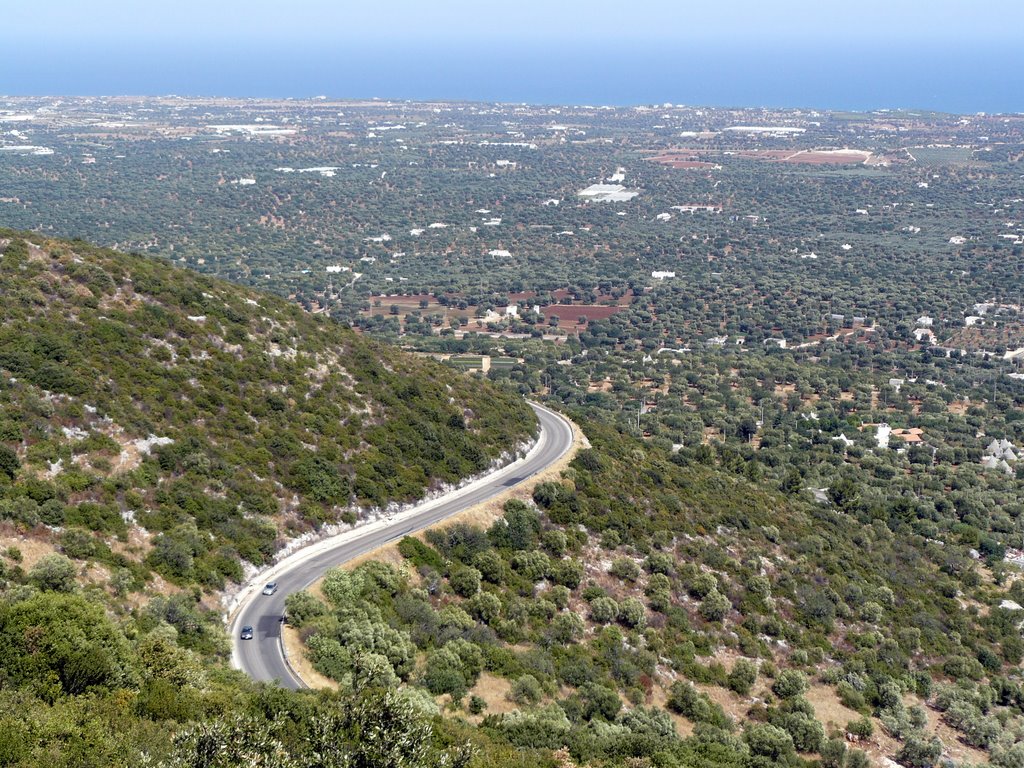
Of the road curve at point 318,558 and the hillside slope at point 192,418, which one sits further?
the hillside slope at point 192,418

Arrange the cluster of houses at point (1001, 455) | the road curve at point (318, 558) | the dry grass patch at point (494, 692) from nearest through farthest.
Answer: the road curve at point (318, 558) < the dry grass patch at point (494, 692) < the cluster of houses at point (1001, 455)

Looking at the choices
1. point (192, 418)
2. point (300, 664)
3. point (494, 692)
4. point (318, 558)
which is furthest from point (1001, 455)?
point (300, 664)

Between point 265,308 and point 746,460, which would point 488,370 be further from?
point 265,308

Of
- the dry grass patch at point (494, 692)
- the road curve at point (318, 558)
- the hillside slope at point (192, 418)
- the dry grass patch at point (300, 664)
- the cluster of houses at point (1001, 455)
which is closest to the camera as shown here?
the dry grass patch at point (300, 664)

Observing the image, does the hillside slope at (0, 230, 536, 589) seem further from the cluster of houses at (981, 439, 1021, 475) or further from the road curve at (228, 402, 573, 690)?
the cluster of houses at (981, 439, 1021, 475)

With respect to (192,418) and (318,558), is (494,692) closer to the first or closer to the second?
(318,558)

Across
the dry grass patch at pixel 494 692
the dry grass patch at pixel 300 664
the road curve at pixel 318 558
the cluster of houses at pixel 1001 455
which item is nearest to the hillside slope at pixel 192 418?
the road curve at pixel 318 558

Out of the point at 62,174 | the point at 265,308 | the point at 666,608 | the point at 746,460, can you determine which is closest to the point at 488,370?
the point at 746,460

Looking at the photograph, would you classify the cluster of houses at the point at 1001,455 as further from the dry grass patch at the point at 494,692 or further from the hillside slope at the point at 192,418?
the dry grass patch at the point at 494,692
